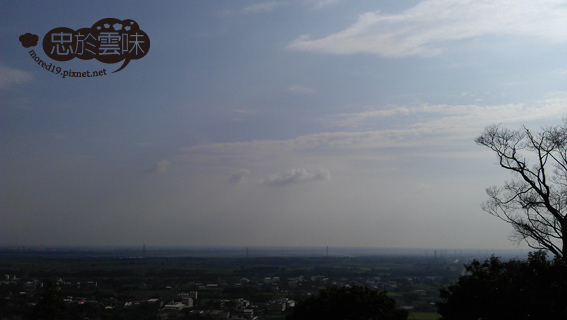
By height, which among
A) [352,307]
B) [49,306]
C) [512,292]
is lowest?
[49,306]

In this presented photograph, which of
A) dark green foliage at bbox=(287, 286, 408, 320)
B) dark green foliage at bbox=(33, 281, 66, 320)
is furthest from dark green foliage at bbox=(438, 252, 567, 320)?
dark green foliage at bbox=(33, 281, 66, 320)

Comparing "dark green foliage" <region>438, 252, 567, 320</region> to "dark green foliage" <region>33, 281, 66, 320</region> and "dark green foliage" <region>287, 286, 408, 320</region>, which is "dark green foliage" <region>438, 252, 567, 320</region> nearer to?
"dark green foliage" <region>287, 286, 408, 320</region>

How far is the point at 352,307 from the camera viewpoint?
13.2m

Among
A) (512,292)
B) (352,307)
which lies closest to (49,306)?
(352,307)

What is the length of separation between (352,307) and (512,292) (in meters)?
4.41

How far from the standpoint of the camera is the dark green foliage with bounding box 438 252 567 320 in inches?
411

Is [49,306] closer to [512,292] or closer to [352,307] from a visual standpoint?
[352,307]

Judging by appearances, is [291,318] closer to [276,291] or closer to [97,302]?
[97,302]

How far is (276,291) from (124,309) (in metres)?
14.3

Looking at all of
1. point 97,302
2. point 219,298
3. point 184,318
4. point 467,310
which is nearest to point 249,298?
point 219,298

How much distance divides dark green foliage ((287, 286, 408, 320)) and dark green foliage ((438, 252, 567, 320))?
4.98 ft

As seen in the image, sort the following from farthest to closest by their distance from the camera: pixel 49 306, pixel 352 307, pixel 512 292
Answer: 1. pixel 49 306
2. pixel 352 307
3. pixel 512 292

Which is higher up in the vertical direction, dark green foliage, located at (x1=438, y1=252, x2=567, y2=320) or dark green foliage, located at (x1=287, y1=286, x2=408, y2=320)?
dark green foliage, located at (x1=438, y1=252, x2=567, y2=320)

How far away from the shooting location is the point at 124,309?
30.9m
